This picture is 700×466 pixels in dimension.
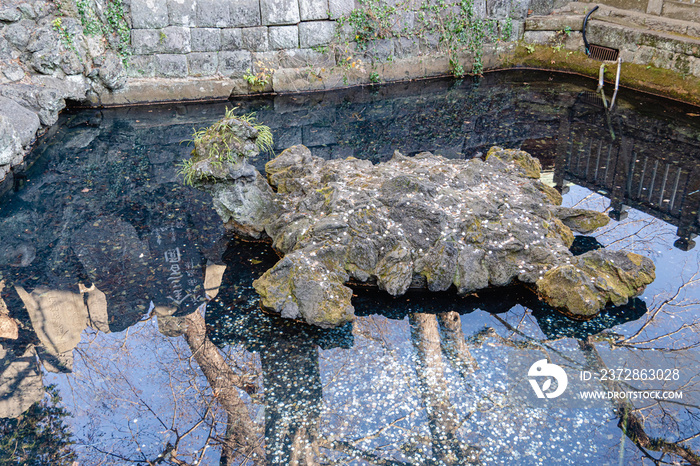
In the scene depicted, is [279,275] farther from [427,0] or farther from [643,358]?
[427,0]

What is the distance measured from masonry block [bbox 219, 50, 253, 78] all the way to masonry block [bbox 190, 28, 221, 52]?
20 centimetres

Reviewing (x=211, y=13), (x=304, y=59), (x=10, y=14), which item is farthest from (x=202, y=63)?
(x=10, y=14)

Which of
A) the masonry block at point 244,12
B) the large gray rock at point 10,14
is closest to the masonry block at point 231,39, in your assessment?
the masonry block at point 244,12

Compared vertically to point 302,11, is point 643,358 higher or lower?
lower

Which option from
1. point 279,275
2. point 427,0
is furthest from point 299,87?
point 279,275

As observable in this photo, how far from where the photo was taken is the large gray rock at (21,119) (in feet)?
23.0

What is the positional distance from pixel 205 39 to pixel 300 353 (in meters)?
7.17

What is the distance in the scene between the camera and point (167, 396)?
11.8ft

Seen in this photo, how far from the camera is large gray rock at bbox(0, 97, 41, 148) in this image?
7.00 meters

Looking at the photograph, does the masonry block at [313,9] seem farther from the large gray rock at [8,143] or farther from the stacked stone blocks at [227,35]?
the large gray rock at [8,143]

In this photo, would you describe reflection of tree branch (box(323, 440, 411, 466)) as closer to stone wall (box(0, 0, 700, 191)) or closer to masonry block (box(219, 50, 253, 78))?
stone wall (box(0, 0, 700, 191))

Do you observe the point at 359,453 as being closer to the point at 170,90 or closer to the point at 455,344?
the point at 455,344

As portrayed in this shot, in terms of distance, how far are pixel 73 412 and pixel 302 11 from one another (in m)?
7.96

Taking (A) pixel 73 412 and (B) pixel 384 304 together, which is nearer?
(A) pixel 73 412
